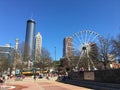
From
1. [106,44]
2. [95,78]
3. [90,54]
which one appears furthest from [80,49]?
[95,78]

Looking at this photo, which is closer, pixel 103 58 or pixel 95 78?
pixel 95 78

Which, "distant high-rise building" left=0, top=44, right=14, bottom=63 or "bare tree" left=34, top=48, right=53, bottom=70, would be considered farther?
"bare tree" left=34, top=48, right=53, bottom=70

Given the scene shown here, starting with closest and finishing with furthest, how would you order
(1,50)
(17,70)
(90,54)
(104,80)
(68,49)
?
(104,80)
(90,54)
(68,49)
(1,50)
(17,70)

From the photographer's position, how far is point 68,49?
65.5 metres

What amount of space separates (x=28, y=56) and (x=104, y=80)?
2266 inches

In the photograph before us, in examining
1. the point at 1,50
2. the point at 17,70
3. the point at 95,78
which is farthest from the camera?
the point at 17,70

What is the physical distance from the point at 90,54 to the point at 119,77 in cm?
3514

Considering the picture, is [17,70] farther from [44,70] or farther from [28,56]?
[44,70]

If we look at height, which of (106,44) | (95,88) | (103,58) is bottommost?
(95,88)

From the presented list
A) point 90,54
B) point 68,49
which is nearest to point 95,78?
point 90,54

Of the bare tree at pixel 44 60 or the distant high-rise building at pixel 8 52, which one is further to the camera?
the bare tree at pixel 44 60

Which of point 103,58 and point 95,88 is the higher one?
point 103,58

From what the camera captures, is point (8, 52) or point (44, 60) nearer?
point (8, 52)

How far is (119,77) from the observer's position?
81.3 feet
